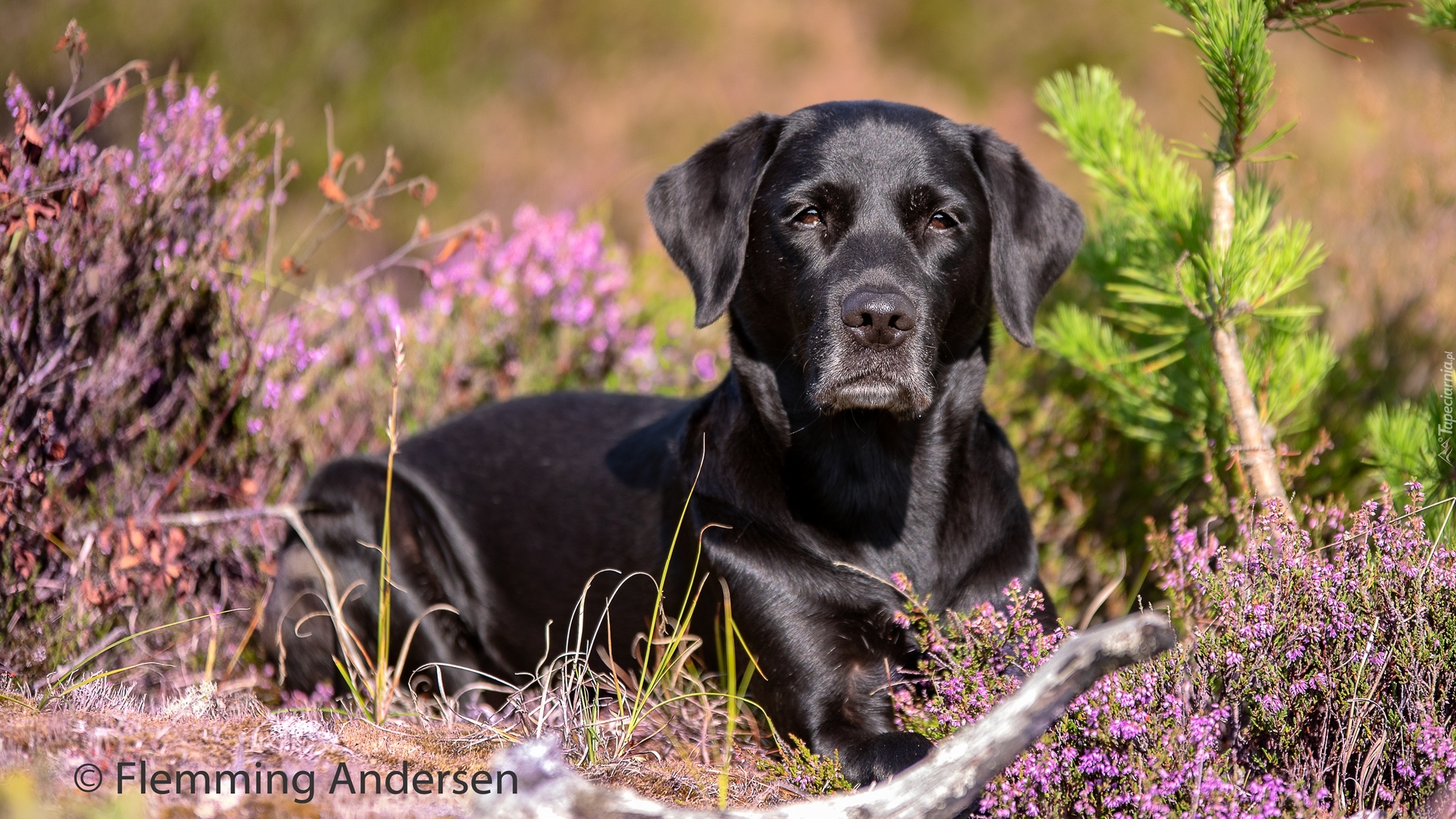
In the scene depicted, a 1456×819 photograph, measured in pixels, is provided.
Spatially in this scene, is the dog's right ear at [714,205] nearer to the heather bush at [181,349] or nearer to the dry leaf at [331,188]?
the heather bush at [181,349]

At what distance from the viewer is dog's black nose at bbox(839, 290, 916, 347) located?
2.53 metres

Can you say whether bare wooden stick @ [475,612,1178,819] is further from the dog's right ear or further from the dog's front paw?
the dog's right ear

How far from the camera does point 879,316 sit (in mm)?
2531

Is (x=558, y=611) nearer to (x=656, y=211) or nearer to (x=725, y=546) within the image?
(x=725, y=546)

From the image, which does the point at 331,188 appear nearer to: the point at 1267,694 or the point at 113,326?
the point at 113,326

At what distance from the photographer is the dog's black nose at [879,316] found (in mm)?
2531

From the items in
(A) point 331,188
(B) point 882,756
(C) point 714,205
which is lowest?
(B) point 882,756

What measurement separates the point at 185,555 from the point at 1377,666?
325cm

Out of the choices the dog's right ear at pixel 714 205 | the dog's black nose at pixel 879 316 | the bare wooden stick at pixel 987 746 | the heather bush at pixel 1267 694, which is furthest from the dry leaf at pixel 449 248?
the bare wooden stick at pixel 987 746

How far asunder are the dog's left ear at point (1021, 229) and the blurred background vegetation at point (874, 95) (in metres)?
0.43

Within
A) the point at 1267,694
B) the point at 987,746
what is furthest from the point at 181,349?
the point at 1267,694

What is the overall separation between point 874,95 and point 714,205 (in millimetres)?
8876

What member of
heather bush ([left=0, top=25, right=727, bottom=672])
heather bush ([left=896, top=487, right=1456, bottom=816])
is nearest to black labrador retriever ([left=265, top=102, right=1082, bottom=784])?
heather bush ([left=896, top=487, right=1456, bottom=816])

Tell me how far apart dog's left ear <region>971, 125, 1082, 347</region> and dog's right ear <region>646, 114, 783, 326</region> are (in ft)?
1.86
